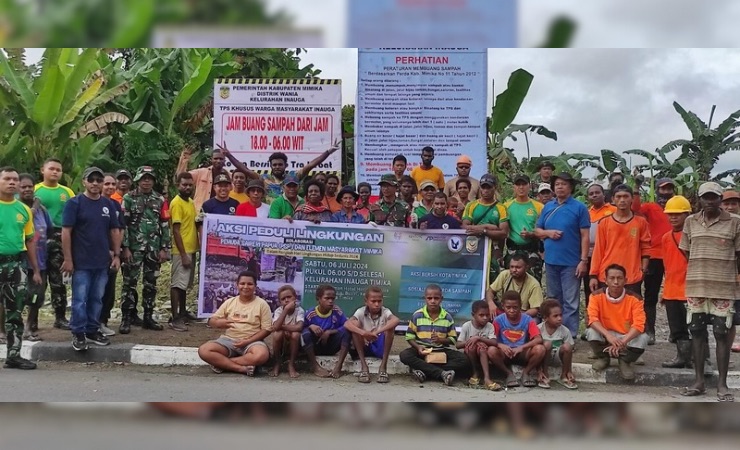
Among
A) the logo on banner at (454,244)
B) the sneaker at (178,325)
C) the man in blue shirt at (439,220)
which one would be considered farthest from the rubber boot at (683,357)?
the sneaker at (178,325)

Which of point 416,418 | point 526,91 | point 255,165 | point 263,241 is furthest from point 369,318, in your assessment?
point 526,91

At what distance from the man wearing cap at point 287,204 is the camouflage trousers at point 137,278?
127 centimetres

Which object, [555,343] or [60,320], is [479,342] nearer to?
[555,343]

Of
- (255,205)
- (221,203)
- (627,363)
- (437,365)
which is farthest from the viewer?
(255,205)

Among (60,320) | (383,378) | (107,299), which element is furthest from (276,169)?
(383,378)

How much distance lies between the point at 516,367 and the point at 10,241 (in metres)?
4.41

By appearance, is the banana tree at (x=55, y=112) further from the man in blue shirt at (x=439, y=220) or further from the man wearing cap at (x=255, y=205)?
the man in blue shirt at (x=439, y=220)

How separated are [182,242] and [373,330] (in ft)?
7.94

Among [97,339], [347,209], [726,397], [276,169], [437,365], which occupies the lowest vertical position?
[726,397]

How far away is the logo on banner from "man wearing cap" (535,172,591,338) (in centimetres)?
78

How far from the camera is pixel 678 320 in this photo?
20.0ft

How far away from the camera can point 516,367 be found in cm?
585

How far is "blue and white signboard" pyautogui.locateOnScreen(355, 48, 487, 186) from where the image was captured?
922 centimetres

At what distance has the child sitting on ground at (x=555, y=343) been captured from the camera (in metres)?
5.70
